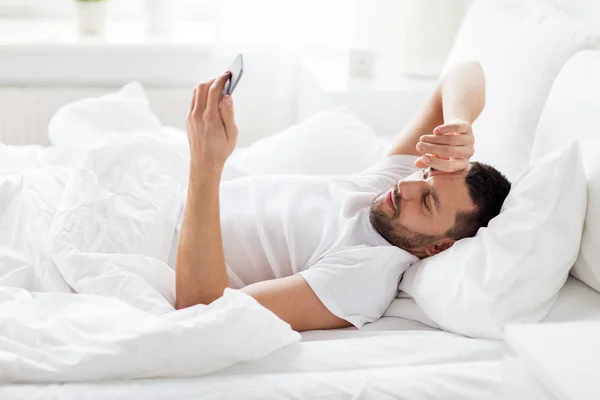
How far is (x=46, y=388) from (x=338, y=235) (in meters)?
0.67

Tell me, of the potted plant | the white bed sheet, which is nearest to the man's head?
the white bed sheet

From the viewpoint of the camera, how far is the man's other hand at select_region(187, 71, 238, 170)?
144cm

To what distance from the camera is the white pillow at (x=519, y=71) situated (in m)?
1.76

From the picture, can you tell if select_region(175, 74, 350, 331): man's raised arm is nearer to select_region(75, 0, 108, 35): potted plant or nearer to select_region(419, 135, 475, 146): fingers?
select_region(419, 135, 475, 146): fingers

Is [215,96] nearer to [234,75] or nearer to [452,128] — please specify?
[234,75]

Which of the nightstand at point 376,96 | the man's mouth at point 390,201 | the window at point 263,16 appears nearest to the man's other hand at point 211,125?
the man's mouth at point 390,201

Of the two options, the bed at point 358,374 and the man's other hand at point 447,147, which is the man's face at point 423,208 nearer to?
the man's other hand at point 447,147

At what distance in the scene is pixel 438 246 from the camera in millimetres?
1563

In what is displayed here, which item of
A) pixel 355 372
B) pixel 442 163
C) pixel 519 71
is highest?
pixel 519 71

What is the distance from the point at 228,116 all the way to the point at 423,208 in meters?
0.42

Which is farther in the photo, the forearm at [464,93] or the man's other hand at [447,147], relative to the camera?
the forearm at [464,93]

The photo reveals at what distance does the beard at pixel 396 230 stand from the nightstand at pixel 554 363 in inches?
26.4

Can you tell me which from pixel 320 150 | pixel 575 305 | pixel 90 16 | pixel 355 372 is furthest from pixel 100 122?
pixel 575 305

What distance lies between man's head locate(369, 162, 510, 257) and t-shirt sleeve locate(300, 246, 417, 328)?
0.17ft
